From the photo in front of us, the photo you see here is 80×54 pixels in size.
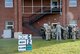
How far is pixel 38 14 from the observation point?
40.0 metres

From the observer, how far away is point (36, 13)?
40.1 meters

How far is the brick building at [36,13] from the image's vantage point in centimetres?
3956

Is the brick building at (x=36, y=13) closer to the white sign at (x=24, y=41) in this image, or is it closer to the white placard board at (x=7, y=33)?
the white placard board at (x=7, y=33)

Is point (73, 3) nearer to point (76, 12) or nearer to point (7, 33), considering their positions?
point (76, 12)

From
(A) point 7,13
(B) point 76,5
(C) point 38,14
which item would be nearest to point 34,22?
(C) point 38,14

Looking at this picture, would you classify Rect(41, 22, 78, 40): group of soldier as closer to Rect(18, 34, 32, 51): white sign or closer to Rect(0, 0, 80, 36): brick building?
Rect(0, 0, 80, 36): brick building

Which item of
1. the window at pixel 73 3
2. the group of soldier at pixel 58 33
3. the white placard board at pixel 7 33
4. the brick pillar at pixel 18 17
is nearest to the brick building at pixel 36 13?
the window at pixel 73 3

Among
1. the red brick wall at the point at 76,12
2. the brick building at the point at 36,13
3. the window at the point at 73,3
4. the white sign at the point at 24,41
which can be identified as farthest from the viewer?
the window at the point at 73,3

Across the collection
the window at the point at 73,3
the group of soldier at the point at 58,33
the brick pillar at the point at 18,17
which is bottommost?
the group of soldier at the point at 58,33

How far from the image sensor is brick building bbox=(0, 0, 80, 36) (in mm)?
39562

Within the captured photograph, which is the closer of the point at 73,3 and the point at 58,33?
the point at 58,33

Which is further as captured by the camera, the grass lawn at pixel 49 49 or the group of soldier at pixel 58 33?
the group of soldier at pixel 58 33

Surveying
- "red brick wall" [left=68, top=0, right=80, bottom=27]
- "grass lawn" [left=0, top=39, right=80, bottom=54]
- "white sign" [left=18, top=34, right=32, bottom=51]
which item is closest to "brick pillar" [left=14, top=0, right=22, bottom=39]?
"red brick wall" [left=68, top=0, right=80, bottom=27]

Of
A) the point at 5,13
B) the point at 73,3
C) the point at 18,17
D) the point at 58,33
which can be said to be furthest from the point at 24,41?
the point at 73,3
